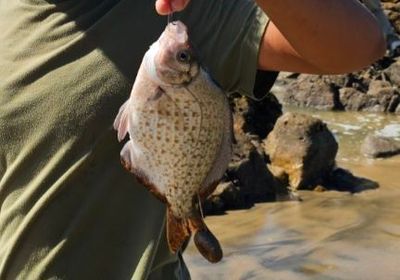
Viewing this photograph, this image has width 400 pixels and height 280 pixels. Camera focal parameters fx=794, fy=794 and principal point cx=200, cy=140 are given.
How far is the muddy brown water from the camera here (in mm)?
6980

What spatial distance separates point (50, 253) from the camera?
2.58 m

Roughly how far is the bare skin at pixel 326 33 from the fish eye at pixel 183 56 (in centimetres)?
32

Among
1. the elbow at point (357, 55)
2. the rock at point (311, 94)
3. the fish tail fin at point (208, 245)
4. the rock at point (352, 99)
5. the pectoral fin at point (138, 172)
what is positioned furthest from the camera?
the rock at point (311, 94)

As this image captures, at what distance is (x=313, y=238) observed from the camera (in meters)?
7.84

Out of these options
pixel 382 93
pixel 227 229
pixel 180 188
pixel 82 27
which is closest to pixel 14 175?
pixel 82 27

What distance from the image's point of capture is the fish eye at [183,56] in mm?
2076

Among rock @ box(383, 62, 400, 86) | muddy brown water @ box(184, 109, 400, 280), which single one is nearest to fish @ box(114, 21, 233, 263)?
muddy brown water @ box(184, 109, 400, 280)

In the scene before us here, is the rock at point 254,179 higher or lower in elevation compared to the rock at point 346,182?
higher

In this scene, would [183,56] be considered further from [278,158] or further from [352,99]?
[352,99]

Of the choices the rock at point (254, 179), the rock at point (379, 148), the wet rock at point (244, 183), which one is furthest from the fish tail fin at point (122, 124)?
the rock at point (379, 148)

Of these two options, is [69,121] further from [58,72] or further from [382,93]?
[382,93]

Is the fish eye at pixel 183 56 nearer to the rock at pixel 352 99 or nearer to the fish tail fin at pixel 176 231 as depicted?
the fish tail fin at pixel 176 231

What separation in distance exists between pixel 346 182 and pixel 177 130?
8.17 m

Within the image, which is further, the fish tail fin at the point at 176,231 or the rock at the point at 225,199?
the rock at the point at 225,199
